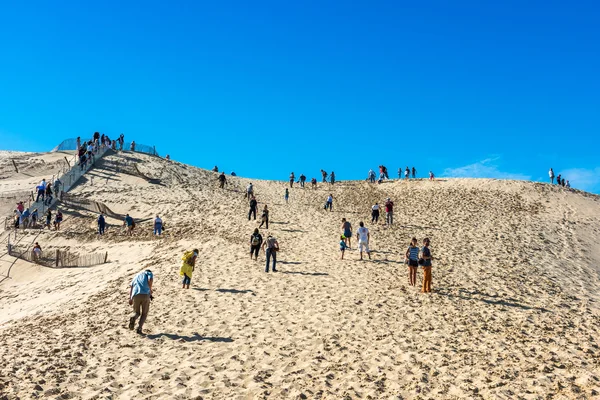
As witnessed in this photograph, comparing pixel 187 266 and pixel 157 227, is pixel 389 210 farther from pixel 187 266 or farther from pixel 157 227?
pixel 187 266

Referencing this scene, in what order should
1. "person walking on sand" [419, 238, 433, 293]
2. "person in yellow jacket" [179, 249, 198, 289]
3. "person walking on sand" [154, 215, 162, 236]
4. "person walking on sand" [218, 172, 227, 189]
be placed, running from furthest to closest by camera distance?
"person walking on sand" [218, 172, 227, 189], "person walking on sand" [154, 215, 162, 236], "person in yellow jacket" [179, 249, 198, 289], "person walking on sand" [419, 238, 433, 293]

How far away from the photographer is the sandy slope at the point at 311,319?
8.72 metres

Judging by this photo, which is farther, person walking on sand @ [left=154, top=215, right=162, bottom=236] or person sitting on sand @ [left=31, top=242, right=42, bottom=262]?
person walking on sand @ [left=154, top=215, right=162, bottom=236]

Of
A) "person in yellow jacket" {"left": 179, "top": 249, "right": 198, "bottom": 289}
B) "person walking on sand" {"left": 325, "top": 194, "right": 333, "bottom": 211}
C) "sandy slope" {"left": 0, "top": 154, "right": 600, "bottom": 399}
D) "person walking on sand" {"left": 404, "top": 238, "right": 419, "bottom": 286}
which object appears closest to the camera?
"sandy slope" {"left": 0, "top": 154, "right": 600, "bottom": 399}

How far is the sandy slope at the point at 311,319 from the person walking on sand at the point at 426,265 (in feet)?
1.53

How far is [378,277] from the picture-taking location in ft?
55.4

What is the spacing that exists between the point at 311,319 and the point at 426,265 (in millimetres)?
4890

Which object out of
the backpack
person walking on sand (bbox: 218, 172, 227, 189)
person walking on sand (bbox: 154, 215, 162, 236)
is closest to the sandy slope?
person walking on sand (bbox: 154, 215, 162, 236)

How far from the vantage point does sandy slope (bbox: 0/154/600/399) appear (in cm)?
872

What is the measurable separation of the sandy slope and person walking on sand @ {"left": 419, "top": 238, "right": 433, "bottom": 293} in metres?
0.47

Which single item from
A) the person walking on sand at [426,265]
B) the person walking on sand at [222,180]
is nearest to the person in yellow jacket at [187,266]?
the person walking on sand at [426,265]

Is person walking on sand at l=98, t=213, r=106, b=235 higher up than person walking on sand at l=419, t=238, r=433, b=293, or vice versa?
person walking on sand at l=98, t=213, r=106, b=235

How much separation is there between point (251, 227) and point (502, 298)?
48.8 feet

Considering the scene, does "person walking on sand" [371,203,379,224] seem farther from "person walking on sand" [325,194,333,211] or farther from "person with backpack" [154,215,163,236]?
"person with backpack" [154,215,163,236]
